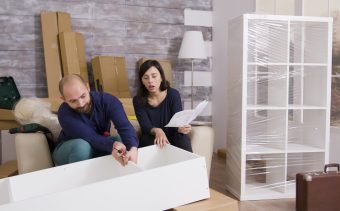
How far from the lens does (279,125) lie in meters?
2.66

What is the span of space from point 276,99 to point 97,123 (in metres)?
1.34

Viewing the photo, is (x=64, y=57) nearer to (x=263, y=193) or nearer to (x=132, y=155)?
(x=132, y=155)

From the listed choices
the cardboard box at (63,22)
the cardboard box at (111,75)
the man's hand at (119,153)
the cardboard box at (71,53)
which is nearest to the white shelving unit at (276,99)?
the man's hand at (119,153)

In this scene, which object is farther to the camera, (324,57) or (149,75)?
(324,57)

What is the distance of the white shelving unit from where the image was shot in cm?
258

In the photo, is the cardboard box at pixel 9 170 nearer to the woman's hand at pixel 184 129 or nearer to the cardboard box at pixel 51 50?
the cardboard box at pixel 51 50

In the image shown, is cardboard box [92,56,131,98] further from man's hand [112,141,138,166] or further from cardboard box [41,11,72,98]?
man's hand [112,141,138,166]

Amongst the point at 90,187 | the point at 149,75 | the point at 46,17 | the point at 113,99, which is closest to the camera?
the point at 90,187

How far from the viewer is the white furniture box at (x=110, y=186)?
1.35 meters

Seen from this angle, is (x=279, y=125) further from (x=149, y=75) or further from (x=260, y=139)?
(x=149, y=75)

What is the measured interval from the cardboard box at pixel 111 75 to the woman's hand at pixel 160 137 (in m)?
1.39

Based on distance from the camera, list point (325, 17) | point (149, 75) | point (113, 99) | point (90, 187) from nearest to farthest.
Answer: point (90, 187) < point (113, 99) < point (149, 75) < point (325, 17)

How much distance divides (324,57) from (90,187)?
6.56 ft

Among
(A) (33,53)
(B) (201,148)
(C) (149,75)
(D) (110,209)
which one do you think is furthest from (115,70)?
(D) (110,209)
